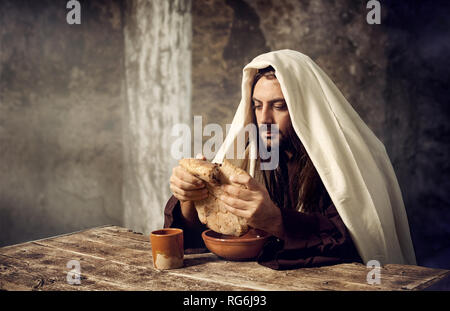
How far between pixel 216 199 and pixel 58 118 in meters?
3.04

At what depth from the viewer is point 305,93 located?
240 cm

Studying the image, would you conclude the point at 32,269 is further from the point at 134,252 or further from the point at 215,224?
the point at 215,224

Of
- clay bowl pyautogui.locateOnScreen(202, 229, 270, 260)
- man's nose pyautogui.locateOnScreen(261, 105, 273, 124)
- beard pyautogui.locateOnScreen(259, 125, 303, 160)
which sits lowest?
clay bowl pyautogui.locateOnScreen(202, 229, 270, 260)

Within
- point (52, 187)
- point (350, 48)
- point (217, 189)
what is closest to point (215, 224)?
point (217, 189)

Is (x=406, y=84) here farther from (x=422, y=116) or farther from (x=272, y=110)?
(x=272, y=110)

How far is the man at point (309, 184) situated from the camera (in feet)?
6.39

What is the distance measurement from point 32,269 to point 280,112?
1465 mm

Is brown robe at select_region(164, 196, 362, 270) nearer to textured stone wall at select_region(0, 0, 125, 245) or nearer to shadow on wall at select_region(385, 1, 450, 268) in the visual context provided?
shadow on wall at select_region(385, 1, 450, 268)

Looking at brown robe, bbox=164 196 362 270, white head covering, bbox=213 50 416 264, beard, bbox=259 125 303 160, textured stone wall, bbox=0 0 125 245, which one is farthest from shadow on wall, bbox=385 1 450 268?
textured stone wall, bbox=0 0 125 245

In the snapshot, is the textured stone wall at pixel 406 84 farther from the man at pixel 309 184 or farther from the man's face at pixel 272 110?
the man's face at pixel 272 110

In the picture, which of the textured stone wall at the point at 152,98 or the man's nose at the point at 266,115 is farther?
the textured stone wall at the point at 152,98

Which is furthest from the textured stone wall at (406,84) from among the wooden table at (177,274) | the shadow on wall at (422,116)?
the wooden table at (177,274)

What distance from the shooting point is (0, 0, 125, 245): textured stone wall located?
14.0 ft
